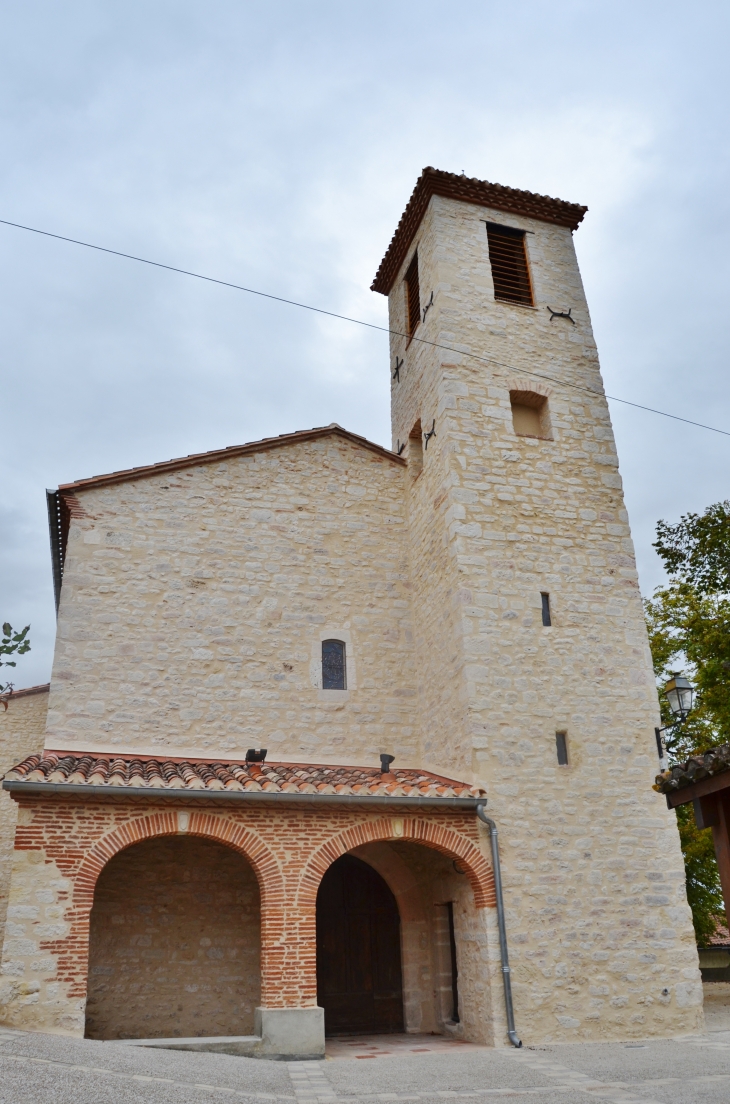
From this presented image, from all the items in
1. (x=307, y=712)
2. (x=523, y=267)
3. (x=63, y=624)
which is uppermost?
(x=523, y=267)

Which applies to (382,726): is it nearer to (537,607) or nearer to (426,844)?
(426,844)

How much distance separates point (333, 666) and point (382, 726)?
1.09m

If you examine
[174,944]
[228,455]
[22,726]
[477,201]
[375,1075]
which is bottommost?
[375,1075]

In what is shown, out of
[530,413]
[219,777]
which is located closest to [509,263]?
[530,413]

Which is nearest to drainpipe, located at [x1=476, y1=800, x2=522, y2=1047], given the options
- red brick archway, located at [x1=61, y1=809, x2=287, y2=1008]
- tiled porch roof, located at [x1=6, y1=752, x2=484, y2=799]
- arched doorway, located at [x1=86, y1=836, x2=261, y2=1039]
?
tiled porch roof, located at [x1=6, y1=752, x2=484, y2=799]

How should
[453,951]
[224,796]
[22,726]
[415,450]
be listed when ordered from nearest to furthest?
[224,796]
[453,951]
[415,450]
[22,726]

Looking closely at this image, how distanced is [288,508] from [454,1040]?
7.34 meters

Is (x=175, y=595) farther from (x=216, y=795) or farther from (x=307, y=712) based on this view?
(x=216, y=795)

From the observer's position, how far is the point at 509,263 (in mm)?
13969

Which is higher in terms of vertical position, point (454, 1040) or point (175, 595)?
point (175, 595)

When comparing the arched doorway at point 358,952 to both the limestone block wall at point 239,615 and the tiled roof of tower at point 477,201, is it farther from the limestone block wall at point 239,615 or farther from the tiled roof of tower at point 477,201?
the tiled roof of tower at point 477,201

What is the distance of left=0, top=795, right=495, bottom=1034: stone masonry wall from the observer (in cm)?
778

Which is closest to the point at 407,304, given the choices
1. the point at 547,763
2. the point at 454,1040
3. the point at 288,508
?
the point at 288,508

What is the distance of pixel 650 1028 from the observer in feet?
30.4
